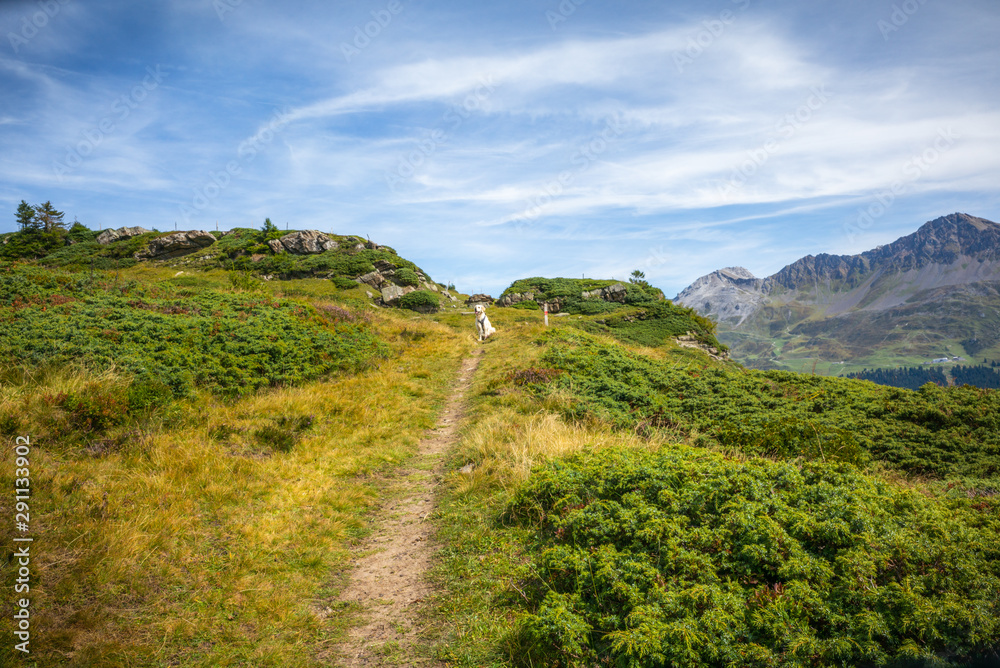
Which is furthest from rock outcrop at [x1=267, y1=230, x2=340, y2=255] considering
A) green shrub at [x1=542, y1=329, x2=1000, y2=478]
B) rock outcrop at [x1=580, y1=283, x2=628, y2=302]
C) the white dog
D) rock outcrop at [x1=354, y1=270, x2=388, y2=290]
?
green shrub at [x1=542, y1=329, x2=1000, y2=478]

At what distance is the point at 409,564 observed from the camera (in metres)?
6.22

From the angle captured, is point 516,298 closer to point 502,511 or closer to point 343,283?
point 343,283

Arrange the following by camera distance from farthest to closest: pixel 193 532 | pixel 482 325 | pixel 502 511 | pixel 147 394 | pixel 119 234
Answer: pixel 119 234 < pixel 482 325 < pixel 147 394 < pixel 502 511 < pixel 193 532

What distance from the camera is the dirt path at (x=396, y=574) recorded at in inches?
185

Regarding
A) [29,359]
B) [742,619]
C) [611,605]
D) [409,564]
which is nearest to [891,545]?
[742,619]

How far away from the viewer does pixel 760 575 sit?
412 cm

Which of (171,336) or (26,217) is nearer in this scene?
(171,336)

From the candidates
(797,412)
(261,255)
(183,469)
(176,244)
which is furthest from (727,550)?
(176,244)

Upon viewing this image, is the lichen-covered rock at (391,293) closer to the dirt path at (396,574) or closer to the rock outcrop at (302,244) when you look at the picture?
the rock outcrop at (302,244)

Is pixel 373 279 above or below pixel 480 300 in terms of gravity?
above

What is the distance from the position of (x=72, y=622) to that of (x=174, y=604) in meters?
0.83

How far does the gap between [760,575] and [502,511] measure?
3718 mm

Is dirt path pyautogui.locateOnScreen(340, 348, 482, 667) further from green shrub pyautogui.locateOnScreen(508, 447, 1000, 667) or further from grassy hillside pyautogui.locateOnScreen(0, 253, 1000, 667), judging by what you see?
green shrub pyautogui.locateOnScreen(508, 447, 1000, 667)

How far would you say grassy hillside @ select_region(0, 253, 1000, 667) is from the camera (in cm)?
371
